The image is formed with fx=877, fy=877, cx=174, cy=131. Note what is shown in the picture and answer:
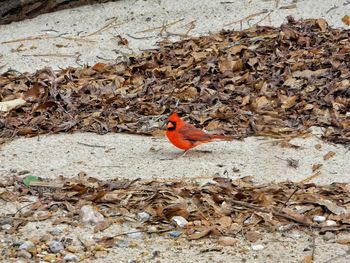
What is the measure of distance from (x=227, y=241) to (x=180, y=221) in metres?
0.33

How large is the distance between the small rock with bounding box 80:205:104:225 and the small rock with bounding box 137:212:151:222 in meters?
0.20

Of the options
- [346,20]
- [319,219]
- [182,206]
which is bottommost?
[346,20]

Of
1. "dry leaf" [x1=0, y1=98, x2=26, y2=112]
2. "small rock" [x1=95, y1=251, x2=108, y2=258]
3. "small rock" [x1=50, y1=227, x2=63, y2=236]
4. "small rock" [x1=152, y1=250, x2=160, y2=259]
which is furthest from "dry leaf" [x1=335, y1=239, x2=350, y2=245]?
"dry leaf" [x1=0, y1=98, x2=26, y2=112]

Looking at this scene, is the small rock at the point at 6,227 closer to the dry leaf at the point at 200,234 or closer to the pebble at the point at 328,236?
the dry leaf at the point at 200,234

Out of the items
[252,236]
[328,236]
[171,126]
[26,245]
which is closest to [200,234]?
[252,236]

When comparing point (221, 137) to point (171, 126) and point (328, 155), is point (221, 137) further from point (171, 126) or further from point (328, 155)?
point (328, 155)

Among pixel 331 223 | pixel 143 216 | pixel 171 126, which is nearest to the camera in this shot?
pixel 331 223

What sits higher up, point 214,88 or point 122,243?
point 122,243

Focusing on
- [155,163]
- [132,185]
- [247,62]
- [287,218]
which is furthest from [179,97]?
[287,218]

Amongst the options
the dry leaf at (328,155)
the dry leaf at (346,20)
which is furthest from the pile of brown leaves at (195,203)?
the dry leaf at (346,20)

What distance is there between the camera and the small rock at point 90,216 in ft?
15.6

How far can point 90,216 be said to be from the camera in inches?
188

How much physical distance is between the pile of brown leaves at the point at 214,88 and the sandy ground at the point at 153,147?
244mm

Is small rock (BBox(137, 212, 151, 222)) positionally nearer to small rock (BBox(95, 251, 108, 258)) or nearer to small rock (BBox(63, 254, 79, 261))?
small rock (BBox(95, 251, 108, 258))
